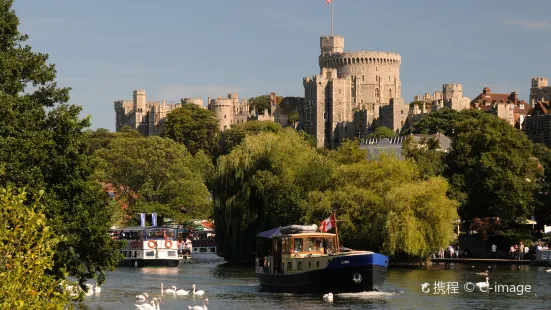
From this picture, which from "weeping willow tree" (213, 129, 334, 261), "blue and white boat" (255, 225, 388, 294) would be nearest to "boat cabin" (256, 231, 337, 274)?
"blue and white boat" (255, 225, 388, 294)

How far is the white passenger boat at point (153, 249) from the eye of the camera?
7444 centimetres

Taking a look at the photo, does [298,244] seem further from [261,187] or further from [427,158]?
[427,158]

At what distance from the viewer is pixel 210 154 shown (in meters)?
168

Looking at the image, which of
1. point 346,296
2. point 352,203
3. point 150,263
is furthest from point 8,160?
point 150,263

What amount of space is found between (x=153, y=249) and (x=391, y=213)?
19.4 metres

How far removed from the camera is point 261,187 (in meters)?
66.8

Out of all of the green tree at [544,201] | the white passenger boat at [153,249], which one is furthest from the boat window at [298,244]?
the green tree at [544,201]

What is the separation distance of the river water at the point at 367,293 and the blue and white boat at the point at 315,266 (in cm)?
50

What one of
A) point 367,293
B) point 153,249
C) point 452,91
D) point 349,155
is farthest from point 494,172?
point 452,91

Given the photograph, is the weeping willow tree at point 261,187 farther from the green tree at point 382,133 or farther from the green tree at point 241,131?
the green tree at point 241,131

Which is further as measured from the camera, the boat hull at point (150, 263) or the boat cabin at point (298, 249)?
the boat hull at point (150, 263)

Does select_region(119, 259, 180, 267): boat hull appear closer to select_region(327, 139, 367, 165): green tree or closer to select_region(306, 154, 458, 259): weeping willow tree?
select_region(327, 139, 367, 165): green tree

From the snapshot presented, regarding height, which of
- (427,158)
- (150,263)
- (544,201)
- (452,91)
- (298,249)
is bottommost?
(150,263)

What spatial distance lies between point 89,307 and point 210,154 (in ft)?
411
